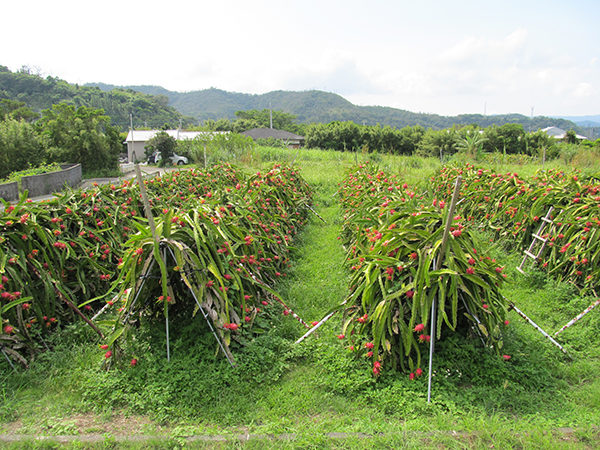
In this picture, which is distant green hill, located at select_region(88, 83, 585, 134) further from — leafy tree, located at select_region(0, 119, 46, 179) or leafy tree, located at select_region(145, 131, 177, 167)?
leafy tree, located at select_region(0, 119, 46, 179)

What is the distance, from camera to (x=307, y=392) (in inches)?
101

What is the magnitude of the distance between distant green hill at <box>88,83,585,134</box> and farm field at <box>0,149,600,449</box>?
234 feet

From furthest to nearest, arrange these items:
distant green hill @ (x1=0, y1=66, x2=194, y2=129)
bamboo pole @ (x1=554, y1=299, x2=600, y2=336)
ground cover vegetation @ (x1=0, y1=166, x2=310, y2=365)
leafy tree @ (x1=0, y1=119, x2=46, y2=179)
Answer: distant green hill @ (x1=0, y1=66, x2=194, y2=129) < leafy tree @ (x1=0, y1=119, x2=46, y2=179) < bamboo pole @ (x1=554, y1=299, x2=600, y2=336) < ground cover vegetation @ (x1=0, y1=166, x2=310, y2=365)

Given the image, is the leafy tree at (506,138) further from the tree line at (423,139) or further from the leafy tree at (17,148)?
the leafy tree at (17,148)

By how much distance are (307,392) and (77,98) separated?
76472 millimetres

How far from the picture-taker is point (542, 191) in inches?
202

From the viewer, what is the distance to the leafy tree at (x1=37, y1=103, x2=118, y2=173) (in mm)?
19766

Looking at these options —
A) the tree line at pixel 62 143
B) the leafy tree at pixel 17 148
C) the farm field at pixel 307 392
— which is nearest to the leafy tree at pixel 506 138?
the tree line at pixel 62 143

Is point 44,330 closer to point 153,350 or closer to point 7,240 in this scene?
point 7,240

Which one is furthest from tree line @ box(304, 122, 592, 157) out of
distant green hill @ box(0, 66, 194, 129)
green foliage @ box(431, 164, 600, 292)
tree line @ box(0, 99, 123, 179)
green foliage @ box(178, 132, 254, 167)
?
distant green hill @ box(0, 66, 194, 129)

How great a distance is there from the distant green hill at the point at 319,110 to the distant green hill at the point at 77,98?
2576cm

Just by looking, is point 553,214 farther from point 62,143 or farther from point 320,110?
point 320,110

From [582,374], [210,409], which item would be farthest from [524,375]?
[210,409]

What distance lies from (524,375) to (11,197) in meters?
15.4
